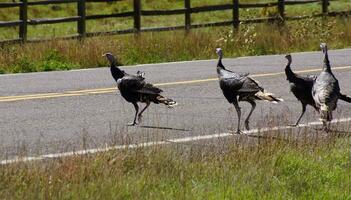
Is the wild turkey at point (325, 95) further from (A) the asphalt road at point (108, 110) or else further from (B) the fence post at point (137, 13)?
(B) the fence post at point (137, 13)

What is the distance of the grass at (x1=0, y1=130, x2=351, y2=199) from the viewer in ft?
21.8

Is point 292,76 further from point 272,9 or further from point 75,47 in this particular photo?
point 272,9

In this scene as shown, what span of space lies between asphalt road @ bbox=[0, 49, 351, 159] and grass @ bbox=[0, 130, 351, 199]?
2.72 ft

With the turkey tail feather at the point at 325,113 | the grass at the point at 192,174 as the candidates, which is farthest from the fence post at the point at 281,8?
the grass at the point at 192,174

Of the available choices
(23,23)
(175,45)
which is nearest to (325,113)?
(175,45)

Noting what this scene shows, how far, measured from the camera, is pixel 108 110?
11.9 meters

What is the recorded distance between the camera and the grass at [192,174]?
21.8ft

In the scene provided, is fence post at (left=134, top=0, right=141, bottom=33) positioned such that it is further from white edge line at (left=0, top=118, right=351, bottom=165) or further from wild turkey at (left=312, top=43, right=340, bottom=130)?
wild turkey at (left=312, top=43, right=340, bottom=130)

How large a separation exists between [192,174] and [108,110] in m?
4.66

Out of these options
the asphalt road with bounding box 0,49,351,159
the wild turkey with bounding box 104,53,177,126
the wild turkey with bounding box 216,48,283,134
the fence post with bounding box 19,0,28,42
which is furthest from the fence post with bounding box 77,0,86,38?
the wild turkey with bounding box 216,48,283,134

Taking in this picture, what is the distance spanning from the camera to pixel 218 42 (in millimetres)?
21422

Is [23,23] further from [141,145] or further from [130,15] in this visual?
[141,145]

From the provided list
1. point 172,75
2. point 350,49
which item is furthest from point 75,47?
point 350,49

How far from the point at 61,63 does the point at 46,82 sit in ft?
10.3
